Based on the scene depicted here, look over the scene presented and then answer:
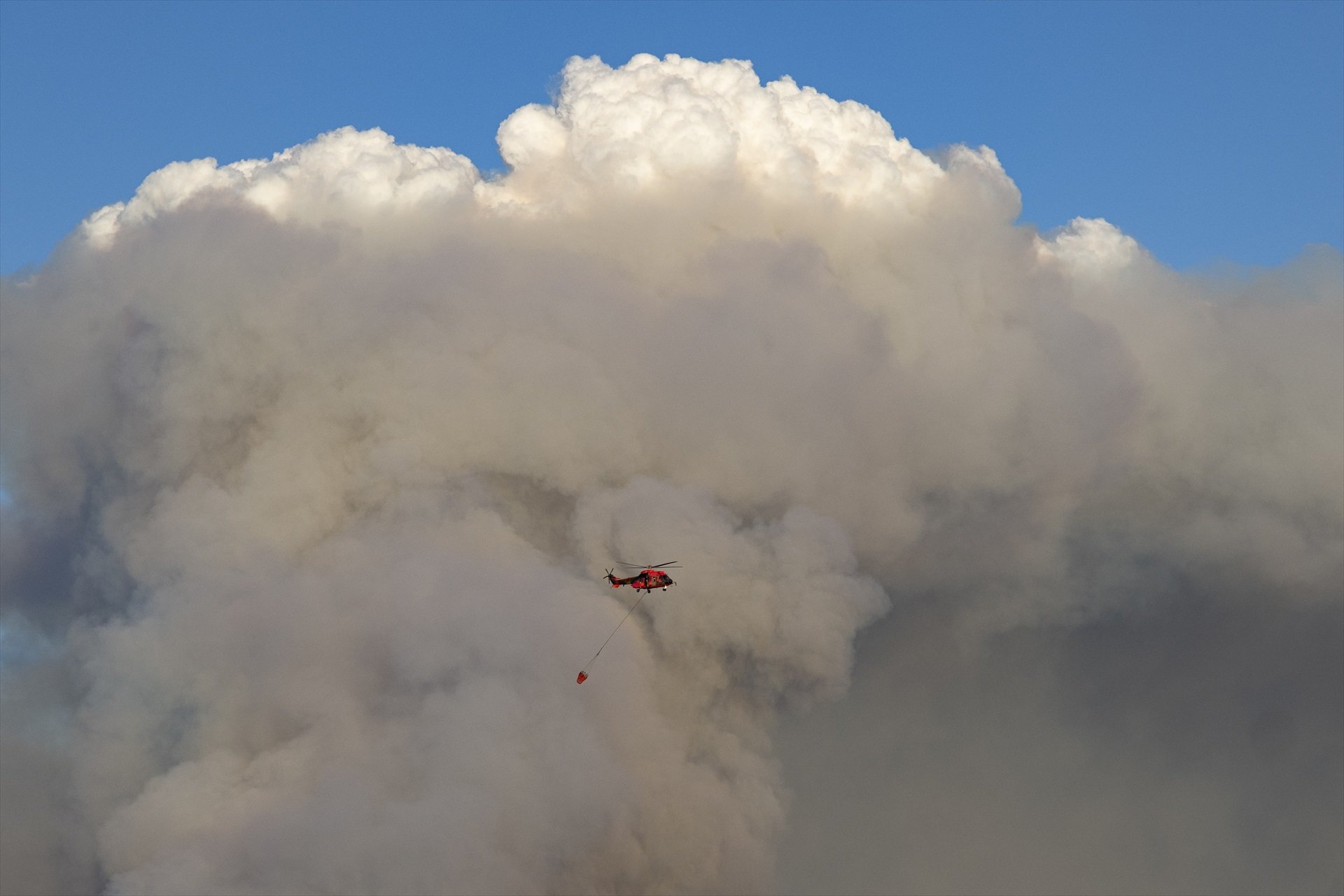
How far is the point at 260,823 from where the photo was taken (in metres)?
142

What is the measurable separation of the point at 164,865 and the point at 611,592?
52.4m

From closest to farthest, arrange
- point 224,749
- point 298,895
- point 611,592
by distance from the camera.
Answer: point 298,895
point 224,749
point 611,592

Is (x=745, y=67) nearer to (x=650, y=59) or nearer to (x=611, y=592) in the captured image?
(x=650, y=59)

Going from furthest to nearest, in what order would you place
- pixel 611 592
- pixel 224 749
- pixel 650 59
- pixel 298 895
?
pixel 650 59 → pixel 611 592 → pixel 224 749 → pixel 298 895

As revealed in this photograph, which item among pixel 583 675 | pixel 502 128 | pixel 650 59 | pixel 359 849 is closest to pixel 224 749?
pixel 359 849

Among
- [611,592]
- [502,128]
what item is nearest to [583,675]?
[611,592]

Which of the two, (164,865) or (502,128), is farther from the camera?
(502,128)

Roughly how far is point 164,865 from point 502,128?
9444cm

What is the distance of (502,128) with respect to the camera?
7323 inches

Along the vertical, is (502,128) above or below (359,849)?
above

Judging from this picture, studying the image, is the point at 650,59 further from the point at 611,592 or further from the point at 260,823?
the point at 260,823

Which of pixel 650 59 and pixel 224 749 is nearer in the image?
pixel 224 749

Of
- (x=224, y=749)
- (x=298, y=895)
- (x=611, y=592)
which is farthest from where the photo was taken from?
(x=611, y=592)

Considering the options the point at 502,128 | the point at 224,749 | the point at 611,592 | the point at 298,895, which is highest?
the point at 502,128
